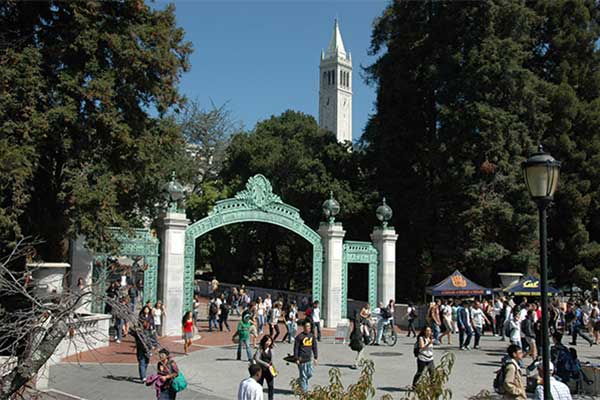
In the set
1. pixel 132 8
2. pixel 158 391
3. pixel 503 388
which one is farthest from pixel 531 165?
pixel 132 8

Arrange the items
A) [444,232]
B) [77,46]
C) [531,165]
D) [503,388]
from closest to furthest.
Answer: [531,165] < [503,388] < [77,46] < [444,232]

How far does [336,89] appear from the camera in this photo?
424 ft

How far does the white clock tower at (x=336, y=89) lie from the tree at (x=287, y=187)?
8117 cm

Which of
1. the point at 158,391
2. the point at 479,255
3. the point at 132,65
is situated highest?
the point at 132,65

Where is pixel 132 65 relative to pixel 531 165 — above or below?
above

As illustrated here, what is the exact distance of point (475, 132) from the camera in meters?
31.0

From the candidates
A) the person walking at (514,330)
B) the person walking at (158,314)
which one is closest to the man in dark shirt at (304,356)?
the person walking at (514,330)

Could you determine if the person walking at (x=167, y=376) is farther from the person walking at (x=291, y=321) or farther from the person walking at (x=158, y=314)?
the person walking at (x=291, y=321)

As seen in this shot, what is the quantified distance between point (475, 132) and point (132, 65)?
61.0ft

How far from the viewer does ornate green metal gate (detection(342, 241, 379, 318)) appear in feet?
85.7

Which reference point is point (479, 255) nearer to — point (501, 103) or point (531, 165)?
point (501, 103)

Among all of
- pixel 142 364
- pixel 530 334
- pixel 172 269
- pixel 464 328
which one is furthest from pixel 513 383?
pixel 172 269

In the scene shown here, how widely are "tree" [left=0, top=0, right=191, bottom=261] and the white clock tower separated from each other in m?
108

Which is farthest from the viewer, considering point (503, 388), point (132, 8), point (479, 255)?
point (479, 255)
